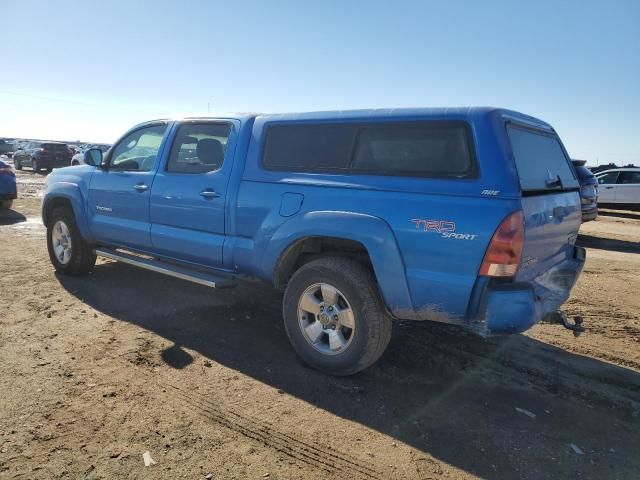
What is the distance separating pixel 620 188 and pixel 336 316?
1615cm

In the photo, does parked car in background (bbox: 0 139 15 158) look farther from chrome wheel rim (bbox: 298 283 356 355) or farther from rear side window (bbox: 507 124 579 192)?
rear side window (bbox: 507 124 579 192)

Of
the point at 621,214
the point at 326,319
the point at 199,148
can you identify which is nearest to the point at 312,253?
the point at 326,319

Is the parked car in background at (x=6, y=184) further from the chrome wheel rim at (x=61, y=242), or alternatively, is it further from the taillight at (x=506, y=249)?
the taillight at (x=506, y=249)

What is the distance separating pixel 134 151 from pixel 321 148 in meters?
2.65

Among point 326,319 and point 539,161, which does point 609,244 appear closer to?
point 539,161

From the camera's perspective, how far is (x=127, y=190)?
4.98 m

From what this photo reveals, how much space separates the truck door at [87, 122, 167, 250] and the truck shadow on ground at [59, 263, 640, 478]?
29.2 inches

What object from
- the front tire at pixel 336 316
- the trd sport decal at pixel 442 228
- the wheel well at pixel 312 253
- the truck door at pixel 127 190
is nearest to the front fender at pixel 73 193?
the truck door at pixel 127 190

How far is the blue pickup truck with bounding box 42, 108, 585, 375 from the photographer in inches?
114

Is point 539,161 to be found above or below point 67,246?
above

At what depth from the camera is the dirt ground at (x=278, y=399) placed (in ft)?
8.48

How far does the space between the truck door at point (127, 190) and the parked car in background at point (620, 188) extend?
16.2 metres

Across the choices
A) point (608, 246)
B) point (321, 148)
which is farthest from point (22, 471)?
point (608, 246)

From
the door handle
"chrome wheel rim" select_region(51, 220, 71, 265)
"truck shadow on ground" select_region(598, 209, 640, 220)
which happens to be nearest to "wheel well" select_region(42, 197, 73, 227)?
"chrome wheel rim" select_region(51, 220, 71, 265)
